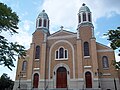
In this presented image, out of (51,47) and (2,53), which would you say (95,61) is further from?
(2,53)

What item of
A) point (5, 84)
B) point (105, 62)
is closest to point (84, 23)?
point (105, 62)

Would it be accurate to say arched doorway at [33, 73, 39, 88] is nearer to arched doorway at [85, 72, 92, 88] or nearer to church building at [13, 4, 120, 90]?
church building at [13, 4, 120, 90]

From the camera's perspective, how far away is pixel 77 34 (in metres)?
27.0

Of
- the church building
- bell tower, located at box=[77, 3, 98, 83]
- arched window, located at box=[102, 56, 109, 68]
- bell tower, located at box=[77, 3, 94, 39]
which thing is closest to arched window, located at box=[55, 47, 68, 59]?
the church building

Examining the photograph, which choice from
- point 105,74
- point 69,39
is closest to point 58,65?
point 69,39

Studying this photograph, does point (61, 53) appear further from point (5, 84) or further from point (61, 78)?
point (5, 84)

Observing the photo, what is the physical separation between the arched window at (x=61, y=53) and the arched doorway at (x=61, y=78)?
1.93 m

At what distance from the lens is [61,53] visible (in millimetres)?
26875

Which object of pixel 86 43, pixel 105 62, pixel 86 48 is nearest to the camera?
pixel 105 62

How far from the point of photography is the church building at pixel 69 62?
2392cm

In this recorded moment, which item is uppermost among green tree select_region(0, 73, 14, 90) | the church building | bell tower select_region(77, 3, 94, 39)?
bell tower select_region(77, 3, 94, 39)

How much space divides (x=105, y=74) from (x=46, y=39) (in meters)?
11.9

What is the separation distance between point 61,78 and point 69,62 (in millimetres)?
2935

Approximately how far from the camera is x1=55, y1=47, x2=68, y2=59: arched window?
1044 inches
